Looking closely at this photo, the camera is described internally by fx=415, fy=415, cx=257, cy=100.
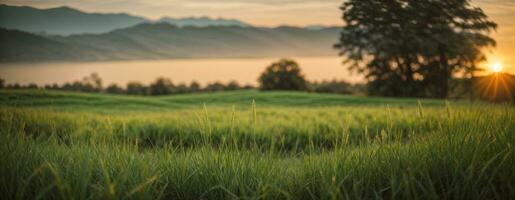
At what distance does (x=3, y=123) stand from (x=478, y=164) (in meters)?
5.42

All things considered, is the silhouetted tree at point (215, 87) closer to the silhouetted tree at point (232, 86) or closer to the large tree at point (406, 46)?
the silhouetted tree at point (232, 86)

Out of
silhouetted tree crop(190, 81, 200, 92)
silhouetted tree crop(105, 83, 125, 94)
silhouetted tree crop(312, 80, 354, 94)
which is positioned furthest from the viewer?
silhouetted tree crop(190, 81, 200, 92)

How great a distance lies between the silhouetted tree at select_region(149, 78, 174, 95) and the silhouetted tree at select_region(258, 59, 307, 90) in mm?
7902

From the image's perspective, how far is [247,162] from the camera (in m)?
3.33

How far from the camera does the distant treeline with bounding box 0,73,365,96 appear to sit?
1185 inches

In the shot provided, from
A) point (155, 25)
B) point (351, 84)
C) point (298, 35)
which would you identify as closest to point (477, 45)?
point (351, 84)

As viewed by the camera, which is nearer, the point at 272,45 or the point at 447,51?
the point at 447,51

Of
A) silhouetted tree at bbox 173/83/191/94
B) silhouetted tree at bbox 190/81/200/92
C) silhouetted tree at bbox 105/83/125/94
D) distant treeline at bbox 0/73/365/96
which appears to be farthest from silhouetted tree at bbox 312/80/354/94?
silhouetted tree at bbox 105/83/125/94

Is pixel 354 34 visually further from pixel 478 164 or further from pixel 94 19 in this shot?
pixel 478 164

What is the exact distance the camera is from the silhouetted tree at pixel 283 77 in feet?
119

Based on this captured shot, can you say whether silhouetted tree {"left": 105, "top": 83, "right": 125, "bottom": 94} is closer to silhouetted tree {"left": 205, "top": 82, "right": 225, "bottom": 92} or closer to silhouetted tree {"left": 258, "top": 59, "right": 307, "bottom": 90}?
silhouetted tree {"left": 205, "top": 82, "right": 225, "bottom": 92}

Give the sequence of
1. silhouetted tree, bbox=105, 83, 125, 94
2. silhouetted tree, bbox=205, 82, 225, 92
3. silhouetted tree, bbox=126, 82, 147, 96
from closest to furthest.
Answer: silhouetted tree, bbox=105, 83, 125, 94
silhouetted tree, bbox=126, 82, 147, 96
silhouetted tree, bbox=205, 82, 225, 92

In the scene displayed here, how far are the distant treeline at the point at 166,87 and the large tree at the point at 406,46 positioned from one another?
3.43 m

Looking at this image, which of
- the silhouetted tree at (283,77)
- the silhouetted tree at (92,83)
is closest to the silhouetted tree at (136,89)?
the silhouetted tree at (92,83)
